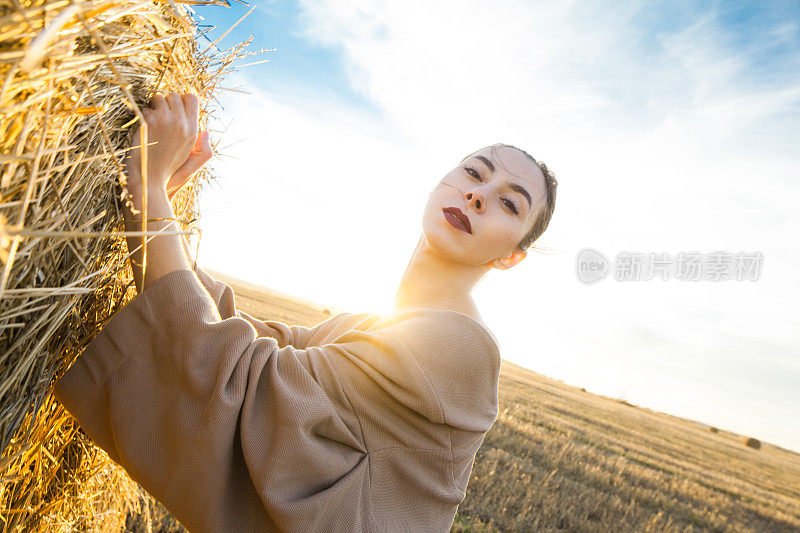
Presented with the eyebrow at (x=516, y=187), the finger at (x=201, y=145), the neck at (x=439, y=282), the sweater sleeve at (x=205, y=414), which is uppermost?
the eyebrow at (x=516, y=187)

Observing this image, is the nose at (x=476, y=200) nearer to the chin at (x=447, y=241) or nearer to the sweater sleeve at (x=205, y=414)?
the chin at (x=447, y=241)

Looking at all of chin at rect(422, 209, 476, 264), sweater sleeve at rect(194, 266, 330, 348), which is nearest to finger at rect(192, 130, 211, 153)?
sweater sleeve at rect(194, 266, 330, 348)


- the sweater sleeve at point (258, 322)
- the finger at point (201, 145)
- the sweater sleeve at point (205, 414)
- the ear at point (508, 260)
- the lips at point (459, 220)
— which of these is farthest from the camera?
the ear at point (508, 260)

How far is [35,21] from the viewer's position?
2.34ft

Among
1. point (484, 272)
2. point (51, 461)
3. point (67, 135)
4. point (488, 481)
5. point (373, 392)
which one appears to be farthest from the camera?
point (488, 481)

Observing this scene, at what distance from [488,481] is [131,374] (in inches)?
199

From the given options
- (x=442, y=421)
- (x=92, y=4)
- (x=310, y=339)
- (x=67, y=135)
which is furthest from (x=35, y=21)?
(x=310, y=339)

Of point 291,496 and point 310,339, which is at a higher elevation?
point 310,339

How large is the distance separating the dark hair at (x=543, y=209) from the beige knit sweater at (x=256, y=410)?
3.08 ft

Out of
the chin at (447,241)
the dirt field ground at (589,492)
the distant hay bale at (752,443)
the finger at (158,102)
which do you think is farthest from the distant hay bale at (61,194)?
the distant hay bale at (752,443)

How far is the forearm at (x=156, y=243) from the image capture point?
1.16 m

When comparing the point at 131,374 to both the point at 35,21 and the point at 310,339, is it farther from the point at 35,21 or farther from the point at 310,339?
the point at 310,339

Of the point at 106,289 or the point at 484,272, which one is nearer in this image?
the point at 106,289

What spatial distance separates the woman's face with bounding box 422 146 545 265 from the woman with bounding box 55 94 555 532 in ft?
1.49
